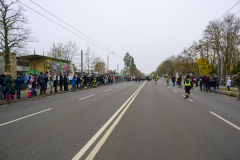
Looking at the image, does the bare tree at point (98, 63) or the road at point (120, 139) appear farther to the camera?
the bare tree at point (98, 63)

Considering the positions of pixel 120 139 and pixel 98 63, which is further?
pixel 98 63

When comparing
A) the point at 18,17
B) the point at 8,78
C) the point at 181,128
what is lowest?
the point at 181,128

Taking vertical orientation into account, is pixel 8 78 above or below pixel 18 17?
below

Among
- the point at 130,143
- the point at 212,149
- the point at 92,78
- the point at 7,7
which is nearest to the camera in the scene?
the point at 212,149

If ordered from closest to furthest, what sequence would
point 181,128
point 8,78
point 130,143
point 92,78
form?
point 130,143
point 181,128
point 8,78
point 92,78

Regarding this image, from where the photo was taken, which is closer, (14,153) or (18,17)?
(14,153)

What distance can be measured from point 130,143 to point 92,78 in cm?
2628

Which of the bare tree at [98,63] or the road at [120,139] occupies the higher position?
the bare tree at [98,63]

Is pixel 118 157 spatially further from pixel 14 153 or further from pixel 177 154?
pixel 14 153

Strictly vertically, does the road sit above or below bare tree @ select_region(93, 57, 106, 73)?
below

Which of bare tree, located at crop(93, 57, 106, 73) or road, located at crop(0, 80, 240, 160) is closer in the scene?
road, located at crop(0, 80, 240, 160)

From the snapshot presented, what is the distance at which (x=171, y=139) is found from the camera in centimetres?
454

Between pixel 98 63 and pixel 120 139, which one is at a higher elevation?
pixel 98 63

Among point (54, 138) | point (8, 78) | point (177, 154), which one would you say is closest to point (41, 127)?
point (54, 138)
